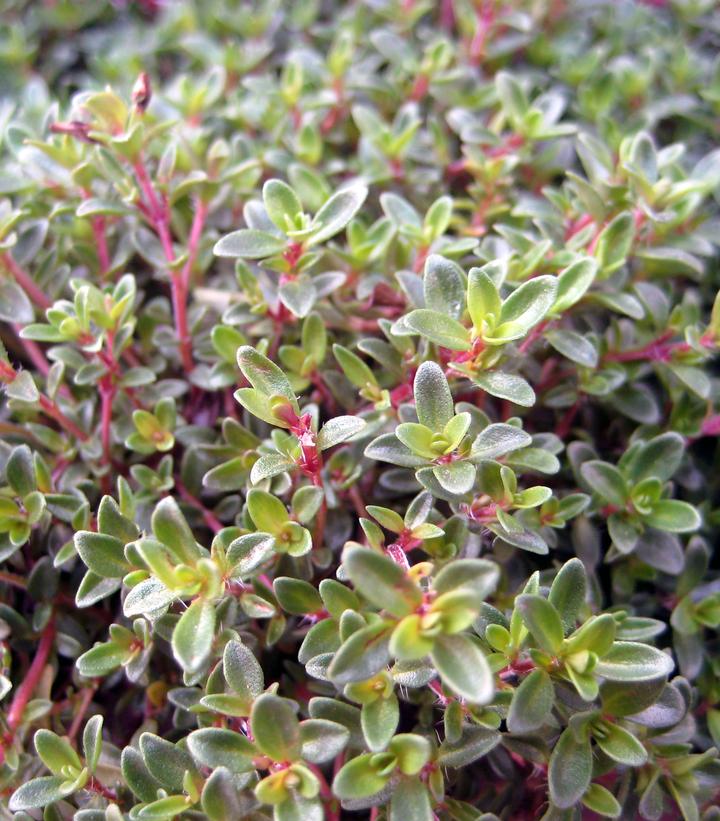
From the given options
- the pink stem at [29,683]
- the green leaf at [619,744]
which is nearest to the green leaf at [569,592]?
the green leaf at [619,744]

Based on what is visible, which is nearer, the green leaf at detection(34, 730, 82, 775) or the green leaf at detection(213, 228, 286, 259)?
the green leaf at detection(34, 730, 82, 775)

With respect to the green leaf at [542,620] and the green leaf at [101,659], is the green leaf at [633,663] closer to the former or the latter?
the green leaf at [542,620]

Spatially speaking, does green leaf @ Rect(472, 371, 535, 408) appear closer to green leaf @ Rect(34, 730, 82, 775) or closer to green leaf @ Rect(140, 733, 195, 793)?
green leaf @ Rect(140, 733, 195, 793)

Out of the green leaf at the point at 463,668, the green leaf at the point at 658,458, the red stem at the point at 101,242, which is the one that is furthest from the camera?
the red stem at the point at 101,242

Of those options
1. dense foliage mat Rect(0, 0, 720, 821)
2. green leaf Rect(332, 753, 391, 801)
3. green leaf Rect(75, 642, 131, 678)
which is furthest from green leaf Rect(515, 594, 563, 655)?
green leaf Rect(75, 642, 131, 678)

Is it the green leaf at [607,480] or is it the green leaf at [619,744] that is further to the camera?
the green leaf at [607,480]

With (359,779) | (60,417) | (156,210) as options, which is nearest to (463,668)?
(359,779)

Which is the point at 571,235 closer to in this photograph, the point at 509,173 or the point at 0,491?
the point at 509,173

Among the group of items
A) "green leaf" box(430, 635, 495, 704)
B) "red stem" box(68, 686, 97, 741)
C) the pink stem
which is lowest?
"red stem" box(68, 686, 97, 741)
